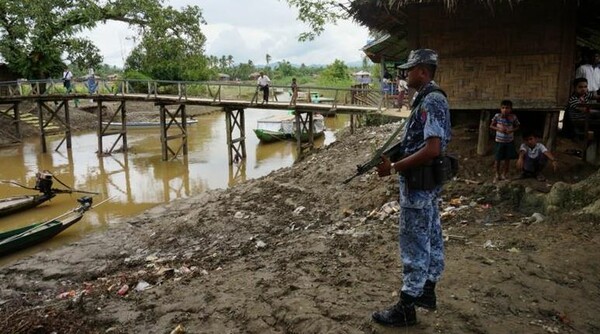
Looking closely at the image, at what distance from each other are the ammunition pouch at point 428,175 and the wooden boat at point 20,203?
37.7 ft

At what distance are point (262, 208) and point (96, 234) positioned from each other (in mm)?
3839

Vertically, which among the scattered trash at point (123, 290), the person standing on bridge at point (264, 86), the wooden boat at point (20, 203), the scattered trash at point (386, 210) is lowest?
the wooden boat at point (20, 203)

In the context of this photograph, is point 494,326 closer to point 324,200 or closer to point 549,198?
point 549,198

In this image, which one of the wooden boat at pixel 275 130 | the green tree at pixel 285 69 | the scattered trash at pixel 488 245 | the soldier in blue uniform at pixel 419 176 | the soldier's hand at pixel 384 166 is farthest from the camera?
the green tree at pixel 285 69

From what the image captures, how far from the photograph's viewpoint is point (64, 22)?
26062 millimetres

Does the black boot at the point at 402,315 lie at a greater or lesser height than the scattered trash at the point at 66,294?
greater

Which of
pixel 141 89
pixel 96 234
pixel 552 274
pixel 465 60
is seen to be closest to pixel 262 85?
pixel 96 234

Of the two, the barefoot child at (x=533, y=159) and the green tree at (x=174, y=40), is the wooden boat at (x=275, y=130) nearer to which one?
the green tree at (x=174, y=40)

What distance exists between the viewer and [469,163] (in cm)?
743

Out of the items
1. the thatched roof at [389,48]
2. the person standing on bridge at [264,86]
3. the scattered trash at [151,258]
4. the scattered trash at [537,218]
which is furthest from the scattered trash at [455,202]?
the person standing on bridge at [264,86]

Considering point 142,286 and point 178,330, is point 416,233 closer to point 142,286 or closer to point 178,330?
point 178,330

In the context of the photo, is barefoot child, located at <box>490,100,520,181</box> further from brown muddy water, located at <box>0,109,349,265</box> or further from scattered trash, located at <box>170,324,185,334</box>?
brown muddy water, located at <box>0,109,349,265</box>

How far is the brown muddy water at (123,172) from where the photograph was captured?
1202 cm

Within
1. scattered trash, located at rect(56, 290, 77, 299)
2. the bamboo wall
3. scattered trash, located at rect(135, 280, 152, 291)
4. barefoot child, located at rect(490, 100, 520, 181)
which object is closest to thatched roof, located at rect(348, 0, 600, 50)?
the bamboo wall
